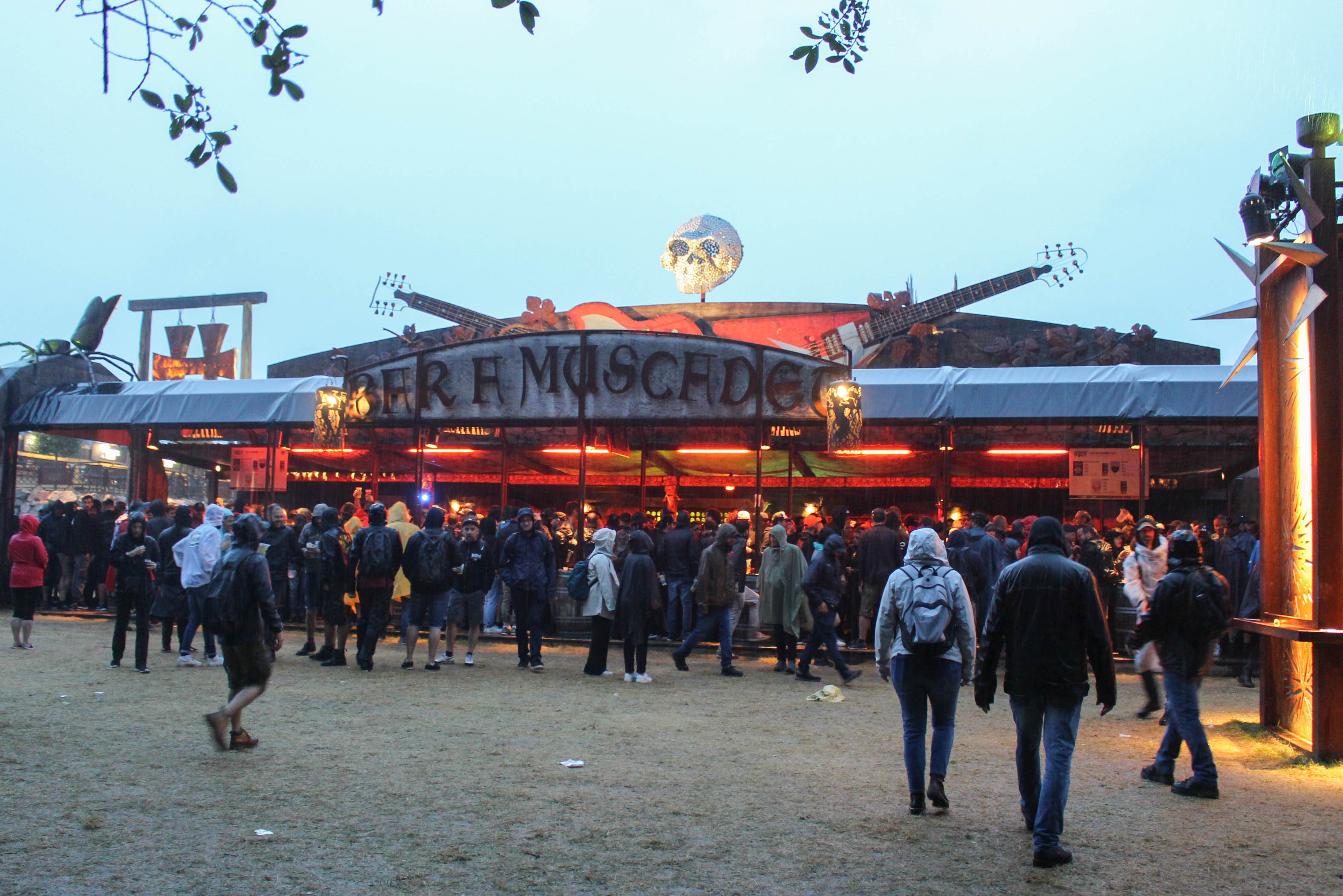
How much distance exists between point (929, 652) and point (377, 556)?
7.21m

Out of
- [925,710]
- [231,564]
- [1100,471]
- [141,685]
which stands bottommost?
[141,685]

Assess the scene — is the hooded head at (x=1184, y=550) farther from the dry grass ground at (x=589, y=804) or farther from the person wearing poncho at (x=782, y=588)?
the person wearing poncho at (x=782, y=588)

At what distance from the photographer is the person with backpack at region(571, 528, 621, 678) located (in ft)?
37.4

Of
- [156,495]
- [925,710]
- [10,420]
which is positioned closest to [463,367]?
[156,495]

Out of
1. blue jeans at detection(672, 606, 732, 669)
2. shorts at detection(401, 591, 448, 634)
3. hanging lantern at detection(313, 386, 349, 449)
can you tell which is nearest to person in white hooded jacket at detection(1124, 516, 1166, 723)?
blue jeans at detection(672, 606, 732, 669)

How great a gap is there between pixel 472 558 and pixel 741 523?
371 centimetres

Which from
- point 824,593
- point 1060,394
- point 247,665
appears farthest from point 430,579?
point 1060,394

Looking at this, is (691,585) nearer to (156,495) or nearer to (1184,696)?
(1184,696)

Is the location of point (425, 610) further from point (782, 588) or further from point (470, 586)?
point (782, 588)

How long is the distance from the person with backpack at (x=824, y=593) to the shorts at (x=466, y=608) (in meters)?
3.71

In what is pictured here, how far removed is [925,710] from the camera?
6051mm

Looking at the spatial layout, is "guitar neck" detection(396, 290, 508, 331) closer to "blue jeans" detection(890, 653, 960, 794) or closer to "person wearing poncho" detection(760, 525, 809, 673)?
"person wearing poncho" detection(760, 525, 809, 673)

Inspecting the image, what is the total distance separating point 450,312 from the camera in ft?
77.2

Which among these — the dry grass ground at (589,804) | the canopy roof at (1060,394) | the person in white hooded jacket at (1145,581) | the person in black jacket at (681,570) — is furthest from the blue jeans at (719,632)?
the canopy roof at (1060,394)
